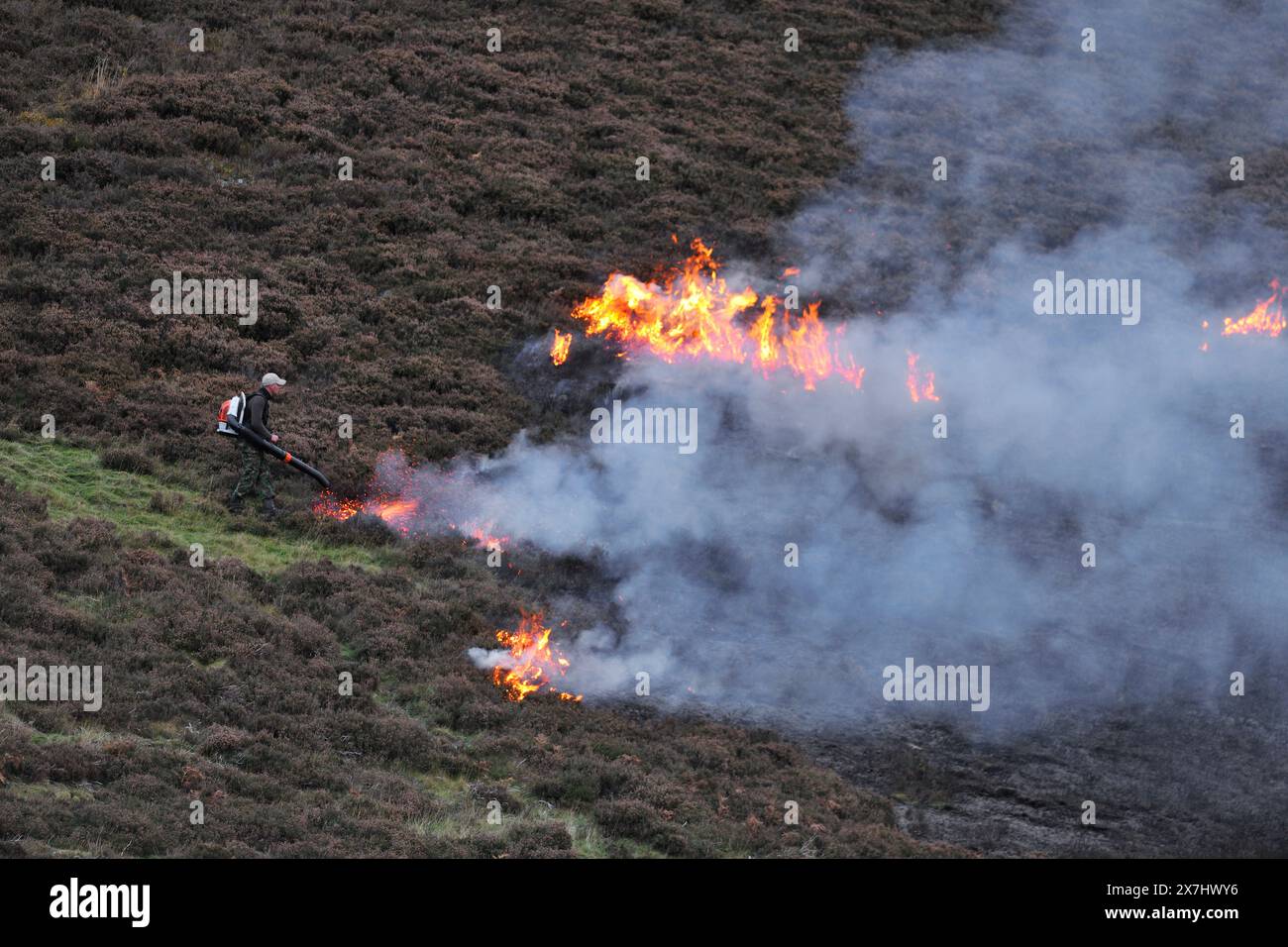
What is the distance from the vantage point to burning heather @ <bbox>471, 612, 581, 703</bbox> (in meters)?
20.6

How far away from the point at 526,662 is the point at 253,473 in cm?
583

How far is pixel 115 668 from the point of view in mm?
18359

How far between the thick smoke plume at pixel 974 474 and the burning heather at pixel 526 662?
33 centimetres

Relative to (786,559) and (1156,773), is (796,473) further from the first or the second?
(1156,773)

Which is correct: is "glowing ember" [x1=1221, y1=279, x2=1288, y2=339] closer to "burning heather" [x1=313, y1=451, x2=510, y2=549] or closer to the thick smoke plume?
the thick smoke plume

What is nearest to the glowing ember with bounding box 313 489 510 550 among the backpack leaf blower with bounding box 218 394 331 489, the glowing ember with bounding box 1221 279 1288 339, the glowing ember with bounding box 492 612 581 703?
the backpack leaf blower with bounding box 218 394 331 489

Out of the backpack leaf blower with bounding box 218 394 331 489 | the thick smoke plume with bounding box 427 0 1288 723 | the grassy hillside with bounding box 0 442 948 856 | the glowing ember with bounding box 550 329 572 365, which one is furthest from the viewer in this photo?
the glowing ember with bounding box 550 329 572 365

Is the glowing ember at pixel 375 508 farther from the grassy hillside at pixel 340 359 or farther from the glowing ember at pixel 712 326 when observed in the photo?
the glowing ember at pixel 712 326

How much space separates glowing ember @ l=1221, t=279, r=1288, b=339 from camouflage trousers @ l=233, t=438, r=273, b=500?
59.8ft

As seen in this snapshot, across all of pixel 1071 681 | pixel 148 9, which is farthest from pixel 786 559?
pixel 148 9

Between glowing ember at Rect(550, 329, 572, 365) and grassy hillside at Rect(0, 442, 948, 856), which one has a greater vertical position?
glowing ember at Rect(550, 329, 572, 365)

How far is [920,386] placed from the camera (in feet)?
91.5

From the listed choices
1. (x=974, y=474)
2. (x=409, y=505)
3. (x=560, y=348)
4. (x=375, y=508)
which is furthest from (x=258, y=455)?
(x=974, y=474)

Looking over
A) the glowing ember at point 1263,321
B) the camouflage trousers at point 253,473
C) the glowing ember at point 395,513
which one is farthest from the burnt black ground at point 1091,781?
the glowing ember at point 1263,321
